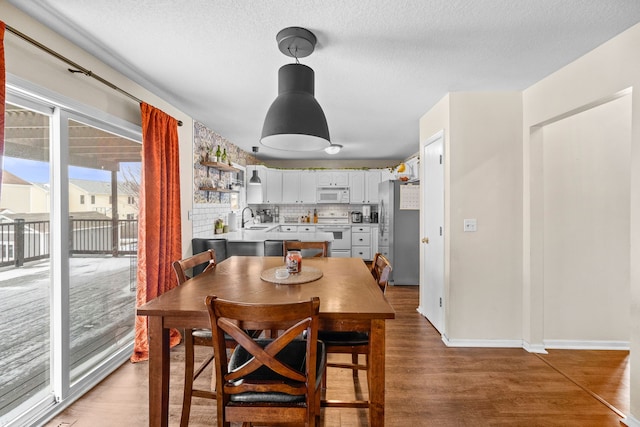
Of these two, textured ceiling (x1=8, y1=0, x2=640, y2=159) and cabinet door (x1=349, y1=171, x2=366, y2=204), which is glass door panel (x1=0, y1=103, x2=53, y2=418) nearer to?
textured ceiling (x1=8, y1=0, x2=640, y2=159)

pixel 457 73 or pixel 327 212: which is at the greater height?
pixel 457 73

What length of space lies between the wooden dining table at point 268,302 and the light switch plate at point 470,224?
1.46 metres

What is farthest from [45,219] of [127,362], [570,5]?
[570,5]

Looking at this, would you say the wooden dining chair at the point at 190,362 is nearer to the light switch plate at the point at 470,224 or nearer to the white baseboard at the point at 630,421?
the light switch plate at the point at 470,224

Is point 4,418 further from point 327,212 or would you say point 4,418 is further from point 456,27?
point 327,212

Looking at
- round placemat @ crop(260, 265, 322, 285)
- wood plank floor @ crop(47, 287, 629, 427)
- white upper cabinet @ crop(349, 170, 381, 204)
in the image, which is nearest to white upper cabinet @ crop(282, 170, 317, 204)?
white upper cabinet @ crop(349, 170, 381, 204)

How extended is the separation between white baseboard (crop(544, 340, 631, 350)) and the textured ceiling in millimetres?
2342

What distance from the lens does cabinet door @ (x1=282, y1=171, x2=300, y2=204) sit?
6.61 metres

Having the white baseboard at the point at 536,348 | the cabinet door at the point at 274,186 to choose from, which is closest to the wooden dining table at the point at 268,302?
the white baseboard at the point at 536,348

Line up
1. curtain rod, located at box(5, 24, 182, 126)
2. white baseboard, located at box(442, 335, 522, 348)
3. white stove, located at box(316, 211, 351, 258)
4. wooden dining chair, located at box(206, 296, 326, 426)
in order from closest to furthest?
wooden dining chair, located at box(206, 296, 326, 426)
curtain rod, located at box(5, 24, 182, 126)
white baseboard, located at box(442, 335, 522, 348)
white stove, located at box(316, 211, 351, 258)

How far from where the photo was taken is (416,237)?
15.6 feet

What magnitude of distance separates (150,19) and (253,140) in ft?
10.5

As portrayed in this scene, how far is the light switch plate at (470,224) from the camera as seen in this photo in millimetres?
2809

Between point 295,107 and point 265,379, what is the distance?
→ 1436 mm
